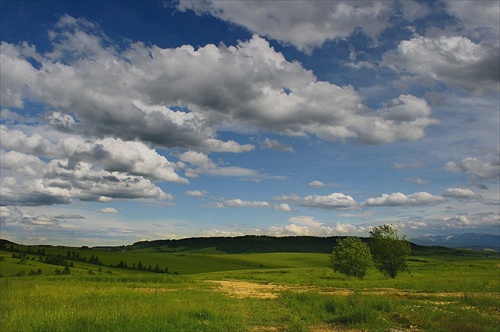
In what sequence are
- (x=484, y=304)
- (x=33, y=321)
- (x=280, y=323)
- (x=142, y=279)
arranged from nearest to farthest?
(x=33, y=321) < (x=280, y=323) < (x=484, y=304) < (x=142, y=279)

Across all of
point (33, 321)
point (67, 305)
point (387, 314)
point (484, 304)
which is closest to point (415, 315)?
point (387, 314)

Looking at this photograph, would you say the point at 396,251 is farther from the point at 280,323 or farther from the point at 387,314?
the point at 280,323

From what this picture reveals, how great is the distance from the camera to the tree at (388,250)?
65.0m

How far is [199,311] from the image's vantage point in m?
22.4

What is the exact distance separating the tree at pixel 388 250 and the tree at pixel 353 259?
2.16 meters

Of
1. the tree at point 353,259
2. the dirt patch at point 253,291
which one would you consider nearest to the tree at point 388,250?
the tree at point 353,259

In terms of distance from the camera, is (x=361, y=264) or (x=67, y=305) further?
(x=361, y=264)

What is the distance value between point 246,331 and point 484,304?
2058cm

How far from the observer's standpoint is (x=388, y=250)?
65.2 meters

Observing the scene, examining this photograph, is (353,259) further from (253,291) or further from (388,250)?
(253,291)

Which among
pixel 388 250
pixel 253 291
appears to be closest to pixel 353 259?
pixel 388 250

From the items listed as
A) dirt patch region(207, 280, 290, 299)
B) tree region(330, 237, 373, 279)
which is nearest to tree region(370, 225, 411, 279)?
tree region(330, 237, 373, 279)

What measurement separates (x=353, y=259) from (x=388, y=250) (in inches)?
259

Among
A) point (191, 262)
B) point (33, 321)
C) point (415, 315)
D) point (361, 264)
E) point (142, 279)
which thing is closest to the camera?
point (33, 321)
